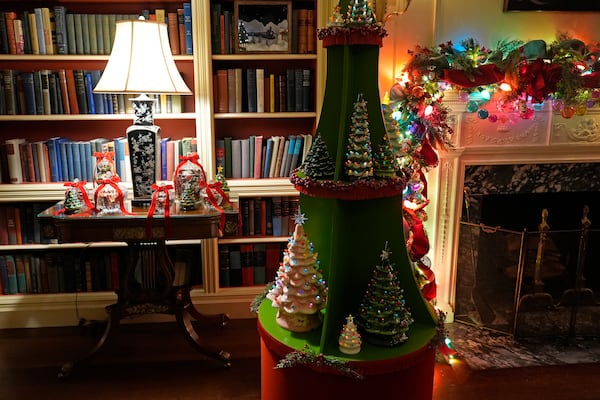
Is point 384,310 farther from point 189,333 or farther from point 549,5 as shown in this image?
point 549,5

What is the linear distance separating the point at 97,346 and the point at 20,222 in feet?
2.84

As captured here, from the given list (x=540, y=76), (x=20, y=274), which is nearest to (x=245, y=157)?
(x=20, y=274)

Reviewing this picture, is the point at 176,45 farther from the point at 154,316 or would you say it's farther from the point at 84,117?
the point at 154,316

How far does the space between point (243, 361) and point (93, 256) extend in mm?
1081

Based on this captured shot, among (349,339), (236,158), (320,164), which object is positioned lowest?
(349,339)

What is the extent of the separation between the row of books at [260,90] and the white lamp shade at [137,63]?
54cm

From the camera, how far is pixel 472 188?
2762 mm

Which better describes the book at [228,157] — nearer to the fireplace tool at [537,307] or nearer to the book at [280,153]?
the book at [280,153]

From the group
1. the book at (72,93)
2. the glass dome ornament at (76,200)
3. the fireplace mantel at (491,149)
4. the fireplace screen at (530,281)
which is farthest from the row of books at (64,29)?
the fireplace screen at (530,281)

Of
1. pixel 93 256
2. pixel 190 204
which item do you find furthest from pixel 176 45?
→ pixel 93 256

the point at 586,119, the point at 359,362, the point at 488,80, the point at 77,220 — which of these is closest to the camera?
the point at 359,362

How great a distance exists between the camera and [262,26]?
2654mm

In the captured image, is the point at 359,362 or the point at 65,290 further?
the point at 65,290

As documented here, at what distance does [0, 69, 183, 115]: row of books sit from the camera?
2596mm
